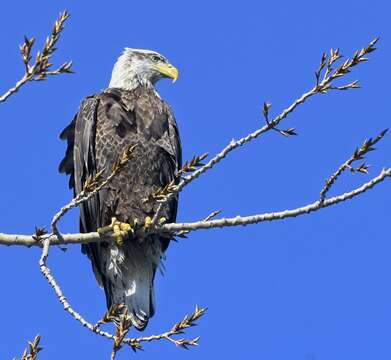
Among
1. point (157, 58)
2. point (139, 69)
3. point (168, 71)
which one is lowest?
point (139, 69)

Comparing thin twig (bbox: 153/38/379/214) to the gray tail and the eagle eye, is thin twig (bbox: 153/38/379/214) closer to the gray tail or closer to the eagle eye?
the gray tail

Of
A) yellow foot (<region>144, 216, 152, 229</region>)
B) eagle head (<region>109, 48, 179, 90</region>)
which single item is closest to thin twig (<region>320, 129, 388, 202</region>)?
yellow foot (<region>144, 216, 152, 229</region>)

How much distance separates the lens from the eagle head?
7594 mm

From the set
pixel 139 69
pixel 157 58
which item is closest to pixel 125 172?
pixel 139 69

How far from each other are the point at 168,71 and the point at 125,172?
172cm

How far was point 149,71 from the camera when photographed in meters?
7.84

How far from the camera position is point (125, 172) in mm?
6531

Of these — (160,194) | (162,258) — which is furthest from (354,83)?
(162,258)

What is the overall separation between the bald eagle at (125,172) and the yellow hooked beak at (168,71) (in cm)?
77

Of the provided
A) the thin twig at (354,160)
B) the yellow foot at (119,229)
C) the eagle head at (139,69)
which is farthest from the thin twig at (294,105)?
the eagle head at (139,69)

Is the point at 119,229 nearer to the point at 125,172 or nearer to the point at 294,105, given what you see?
the point at 125,172

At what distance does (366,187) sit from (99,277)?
337 centimetres

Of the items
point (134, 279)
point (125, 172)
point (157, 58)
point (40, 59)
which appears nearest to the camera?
point (40, 59)

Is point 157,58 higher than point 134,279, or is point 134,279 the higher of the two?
point 157,58
